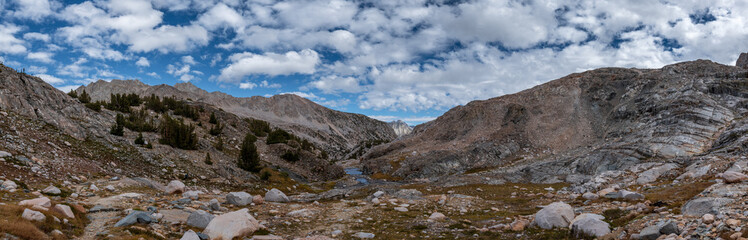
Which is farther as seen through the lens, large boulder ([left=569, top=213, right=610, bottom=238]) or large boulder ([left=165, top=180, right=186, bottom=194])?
large boulder ([left=165, top=180, right=186, bottom=194])

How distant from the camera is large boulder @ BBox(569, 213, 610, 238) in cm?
1511

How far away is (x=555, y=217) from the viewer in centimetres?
1791

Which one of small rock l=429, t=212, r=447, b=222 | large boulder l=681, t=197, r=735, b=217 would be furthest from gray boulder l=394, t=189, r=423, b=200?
large boulder l=681, t=197, r=735, b=217

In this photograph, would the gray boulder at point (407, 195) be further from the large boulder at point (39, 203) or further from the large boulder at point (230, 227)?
the large boulder at point (39, 203)

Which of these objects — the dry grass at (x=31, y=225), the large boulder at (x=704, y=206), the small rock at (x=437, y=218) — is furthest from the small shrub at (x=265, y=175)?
the large boulder at (x=704, y=206)

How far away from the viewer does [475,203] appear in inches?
1320

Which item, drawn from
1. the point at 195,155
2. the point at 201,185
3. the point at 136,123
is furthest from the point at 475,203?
the point at 136,123

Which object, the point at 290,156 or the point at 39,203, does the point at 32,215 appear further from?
the point at 290,156

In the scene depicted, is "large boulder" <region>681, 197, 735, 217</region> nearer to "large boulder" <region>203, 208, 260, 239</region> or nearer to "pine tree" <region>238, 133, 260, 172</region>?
"large boulder" <region>203, 208, 260, 239</region>

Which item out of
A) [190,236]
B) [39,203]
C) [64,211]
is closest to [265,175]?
[64,211]

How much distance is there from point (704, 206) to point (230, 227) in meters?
21.4

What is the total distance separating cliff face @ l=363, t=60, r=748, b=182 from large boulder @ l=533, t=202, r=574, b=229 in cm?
4675

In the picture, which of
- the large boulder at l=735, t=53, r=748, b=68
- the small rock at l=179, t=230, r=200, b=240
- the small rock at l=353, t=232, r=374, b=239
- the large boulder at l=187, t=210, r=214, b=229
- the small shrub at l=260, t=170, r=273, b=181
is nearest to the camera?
the small rock at l=179, t=230, r=200, b=240

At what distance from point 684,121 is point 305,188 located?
233 ft
